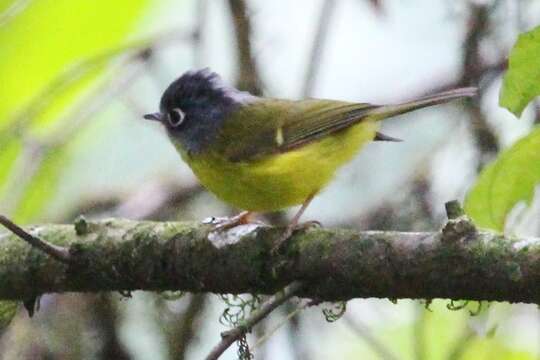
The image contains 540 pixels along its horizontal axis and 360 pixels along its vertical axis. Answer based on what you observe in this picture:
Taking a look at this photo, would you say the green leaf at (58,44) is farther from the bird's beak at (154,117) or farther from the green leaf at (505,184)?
the green leaf at (505,184)

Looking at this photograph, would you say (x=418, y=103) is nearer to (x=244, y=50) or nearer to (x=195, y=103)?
(x=195, y=103)

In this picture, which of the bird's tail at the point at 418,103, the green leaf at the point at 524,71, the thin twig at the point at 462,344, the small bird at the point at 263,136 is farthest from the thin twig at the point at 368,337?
the green leaf at the point at 524,71

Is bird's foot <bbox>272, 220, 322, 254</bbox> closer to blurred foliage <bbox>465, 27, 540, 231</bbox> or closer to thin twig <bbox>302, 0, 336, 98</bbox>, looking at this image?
blurred foliage <bbox>465, 27, 540, 231</bbox>

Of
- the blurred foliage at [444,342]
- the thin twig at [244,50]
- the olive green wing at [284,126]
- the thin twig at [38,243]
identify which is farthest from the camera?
the thin twig at [244,50]

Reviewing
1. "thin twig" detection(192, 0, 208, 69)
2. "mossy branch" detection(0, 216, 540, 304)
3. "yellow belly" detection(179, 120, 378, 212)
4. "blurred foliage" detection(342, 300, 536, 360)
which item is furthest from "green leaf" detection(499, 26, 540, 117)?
"thin twig" detection(192, 0, 208, 69)

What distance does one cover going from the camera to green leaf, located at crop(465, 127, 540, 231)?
2.28 metres

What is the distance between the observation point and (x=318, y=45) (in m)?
4.40

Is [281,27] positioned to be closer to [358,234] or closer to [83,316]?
[83,316]

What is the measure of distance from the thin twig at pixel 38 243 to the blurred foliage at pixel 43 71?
1.13 m

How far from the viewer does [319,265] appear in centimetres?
240

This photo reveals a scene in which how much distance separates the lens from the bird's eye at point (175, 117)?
394cm

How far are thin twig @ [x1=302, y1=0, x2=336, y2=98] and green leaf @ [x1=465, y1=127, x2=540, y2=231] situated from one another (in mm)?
2008

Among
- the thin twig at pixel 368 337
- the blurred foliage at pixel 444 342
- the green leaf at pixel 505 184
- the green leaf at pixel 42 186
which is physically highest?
the green leaf at pixel 505 184

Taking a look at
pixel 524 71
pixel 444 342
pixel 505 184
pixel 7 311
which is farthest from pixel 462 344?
pixel 524 71
